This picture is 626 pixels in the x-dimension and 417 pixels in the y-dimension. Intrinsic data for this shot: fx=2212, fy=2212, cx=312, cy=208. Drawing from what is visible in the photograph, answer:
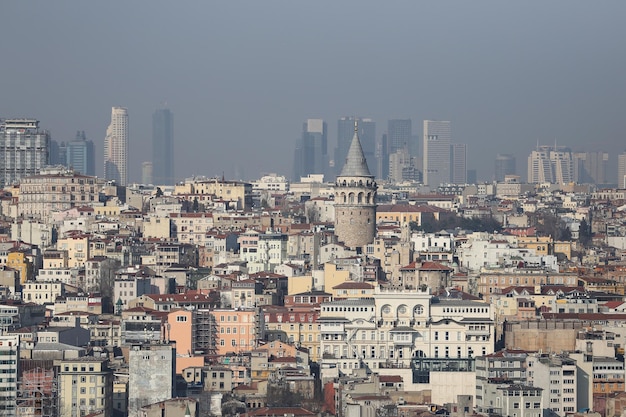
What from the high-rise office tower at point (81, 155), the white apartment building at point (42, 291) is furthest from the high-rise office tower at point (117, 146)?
the white apartment building at point (42, 291)

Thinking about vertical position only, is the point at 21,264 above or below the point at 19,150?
below

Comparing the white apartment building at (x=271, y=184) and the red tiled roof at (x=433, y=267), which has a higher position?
the white apartment building at (x=271, y=184)

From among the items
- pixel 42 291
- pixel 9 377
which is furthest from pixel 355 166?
pixel 9 377

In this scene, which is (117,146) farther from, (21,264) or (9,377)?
(9,377)

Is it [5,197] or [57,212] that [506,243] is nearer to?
[57,212]

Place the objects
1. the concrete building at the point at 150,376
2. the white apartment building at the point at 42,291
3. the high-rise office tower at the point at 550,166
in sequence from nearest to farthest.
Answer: the concrete building at the point at 150,376, the white apartment building at the point at 42,291, the high-rise office tower at the point at 550,166

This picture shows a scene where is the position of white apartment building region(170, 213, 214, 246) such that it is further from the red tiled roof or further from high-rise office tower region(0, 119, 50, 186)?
high-rise office tower region(0, 119, 50, 186)

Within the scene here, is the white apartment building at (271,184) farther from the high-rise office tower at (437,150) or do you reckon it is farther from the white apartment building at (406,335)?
the white apartment building at (406,335)
